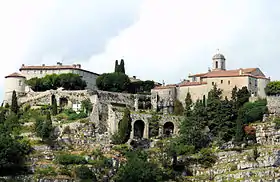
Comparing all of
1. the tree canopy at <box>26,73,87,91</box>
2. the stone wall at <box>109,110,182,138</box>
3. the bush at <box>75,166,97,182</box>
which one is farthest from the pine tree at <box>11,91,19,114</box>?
the bush at <box>75,166,97,182</box>

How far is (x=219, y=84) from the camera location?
301 feet

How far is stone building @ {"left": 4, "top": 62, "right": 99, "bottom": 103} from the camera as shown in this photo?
9581cm

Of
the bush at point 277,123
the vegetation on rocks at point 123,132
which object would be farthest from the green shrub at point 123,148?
the bush at point 277,123

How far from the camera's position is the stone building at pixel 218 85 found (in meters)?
90.9

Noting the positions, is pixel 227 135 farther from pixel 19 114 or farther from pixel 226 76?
pixel 19 114

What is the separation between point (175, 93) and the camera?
94188 millimetres

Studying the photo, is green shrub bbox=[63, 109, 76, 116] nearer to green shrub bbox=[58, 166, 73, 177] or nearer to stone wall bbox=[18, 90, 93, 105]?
stone wall bbox=[18, 90, 93, 105]

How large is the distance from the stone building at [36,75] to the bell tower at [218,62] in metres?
15.5

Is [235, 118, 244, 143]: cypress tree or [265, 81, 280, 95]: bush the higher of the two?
[265, 81, 280, 95]: bush

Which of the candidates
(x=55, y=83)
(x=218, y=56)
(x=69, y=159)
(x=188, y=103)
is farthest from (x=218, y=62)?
(x=69, y=159)

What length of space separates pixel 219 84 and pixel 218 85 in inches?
6.6

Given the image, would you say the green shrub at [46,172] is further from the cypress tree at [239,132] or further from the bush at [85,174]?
the cypress tree at [239,132]

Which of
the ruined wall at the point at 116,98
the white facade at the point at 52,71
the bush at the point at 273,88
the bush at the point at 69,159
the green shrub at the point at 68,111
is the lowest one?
the bush at the point at 69,159

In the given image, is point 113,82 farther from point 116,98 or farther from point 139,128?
point 139,128
